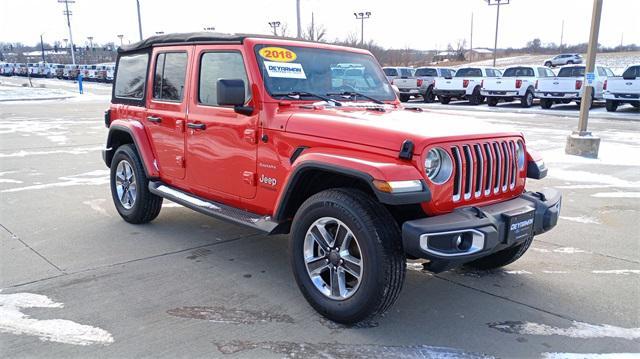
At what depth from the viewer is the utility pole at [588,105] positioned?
9.85 m

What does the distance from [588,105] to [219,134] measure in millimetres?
8571

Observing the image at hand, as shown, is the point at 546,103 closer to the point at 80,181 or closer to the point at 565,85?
the point at 565,85

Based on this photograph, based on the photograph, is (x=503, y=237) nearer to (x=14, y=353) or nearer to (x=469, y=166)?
(x=469, y=166)

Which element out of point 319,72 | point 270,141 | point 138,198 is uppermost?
point 319,72

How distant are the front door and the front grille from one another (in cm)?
159

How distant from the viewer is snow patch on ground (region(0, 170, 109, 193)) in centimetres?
758

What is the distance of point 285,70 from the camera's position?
4.39 metres

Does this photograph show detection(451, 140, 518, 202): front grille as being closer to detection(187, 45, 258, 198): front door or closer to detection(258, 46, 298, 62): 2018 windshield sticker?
detection(187, 45, 258, 198): front door

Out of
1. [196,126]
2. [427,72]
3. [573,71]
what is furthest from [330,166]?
[427,72]

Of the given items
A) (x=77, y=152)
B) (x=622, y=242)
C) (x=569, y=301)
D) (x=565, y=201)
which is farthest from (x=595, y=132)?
(x=77, y=152)

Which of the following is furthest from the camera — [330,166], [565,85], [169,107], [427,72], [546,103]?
[427,72]

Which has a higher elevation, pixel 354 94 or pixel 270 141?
pixel 354 94

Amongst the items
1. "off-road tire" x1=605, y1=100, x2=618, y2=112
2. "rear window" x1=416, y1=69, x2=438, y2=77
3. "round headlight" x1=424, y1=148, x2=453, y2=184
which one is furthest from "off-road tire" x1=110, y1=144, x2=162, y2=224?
"rear window" x1=416, y1=69, x2=438, y2=77

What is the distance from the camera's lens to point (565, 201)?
7012 millimetres
